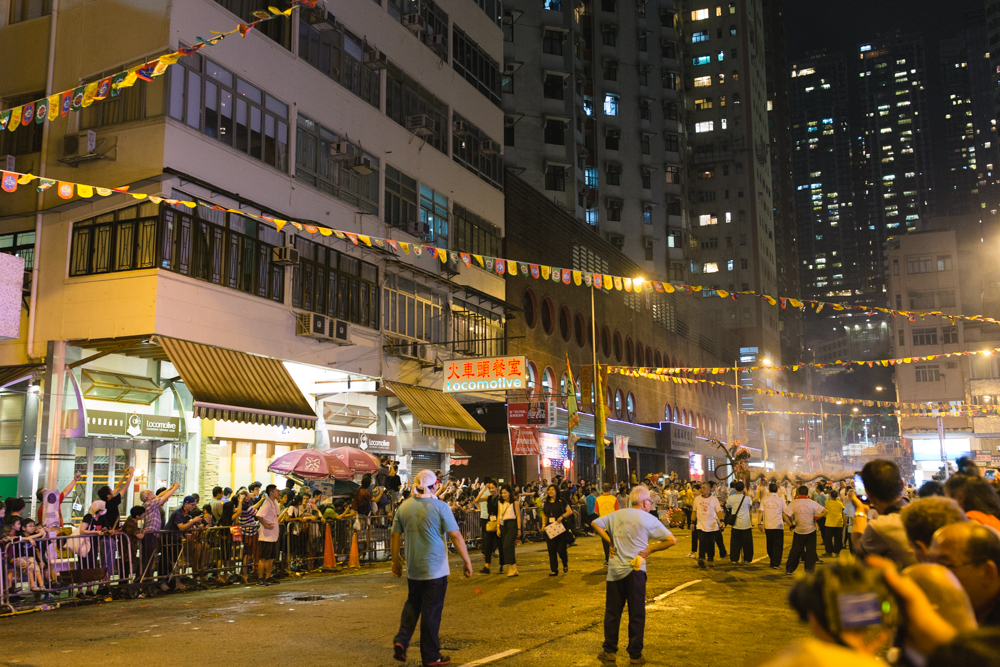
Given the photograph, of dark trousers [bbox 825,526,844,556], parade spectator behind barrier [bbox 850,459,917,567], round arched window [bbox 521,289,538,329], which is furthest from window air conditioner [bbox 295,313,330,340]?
parade spectator behind barrier [bbox 850,459,917,567]

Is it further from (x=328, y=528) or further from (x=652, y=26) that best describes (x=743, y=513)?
(x=652, y=26)

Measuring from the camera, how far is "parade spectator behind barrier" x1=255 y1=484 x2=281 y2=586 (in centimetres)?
1599

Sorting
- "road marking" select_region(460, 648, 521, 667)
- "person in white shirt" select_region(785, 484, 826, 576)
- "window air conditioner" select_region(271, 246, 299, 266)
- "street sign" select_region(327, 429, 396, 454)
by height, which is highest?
"window air conditioner" select_region(271, 246, 299, 266)

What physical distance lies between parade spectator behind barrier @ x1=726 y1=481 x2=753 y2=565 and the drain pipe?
49.4ft

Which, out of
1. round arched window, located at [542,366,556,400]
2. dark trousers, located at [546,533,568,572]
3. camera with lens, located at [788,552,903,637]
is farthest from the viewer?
round arched window, located at [542,366,556,400]

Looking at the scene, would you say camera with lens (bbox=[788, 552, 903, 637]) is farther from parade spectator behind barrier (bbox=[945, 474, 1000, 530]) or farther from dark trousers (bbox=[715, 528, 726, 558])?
dark trousers (bbox=[715, 528, 726, 558])

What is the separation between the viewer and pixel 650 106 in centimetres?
6812

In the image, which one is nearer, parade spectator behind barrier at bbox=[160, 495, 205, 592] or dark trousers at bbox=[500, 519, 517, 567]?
parade spectator behind barrier at bbox=[160, 495, 205, 592]

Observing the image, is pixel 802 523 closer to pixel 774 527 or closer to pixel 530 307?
pixel 774 527

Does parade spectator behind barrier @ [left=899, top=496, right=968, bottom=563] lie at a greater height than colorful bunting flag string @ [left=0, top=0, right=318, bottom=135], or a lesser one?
lesser

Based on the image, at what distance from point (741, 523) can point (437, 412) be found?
35.6 feet

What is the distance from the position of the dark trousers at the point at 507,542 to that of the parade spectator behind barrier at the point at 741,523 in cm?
478

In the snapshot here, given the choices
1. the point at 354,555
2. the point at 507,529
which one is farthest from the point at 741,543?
the point at 354,555

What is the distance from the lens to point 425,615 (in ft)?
26.6
